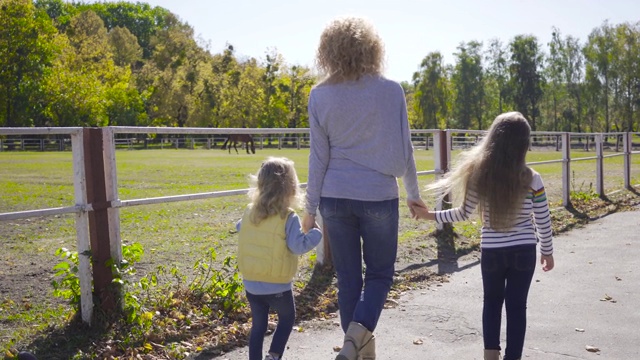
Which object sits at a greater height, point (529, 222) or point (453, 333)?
point (529, 222)

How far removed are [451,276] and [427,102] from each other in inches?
2794

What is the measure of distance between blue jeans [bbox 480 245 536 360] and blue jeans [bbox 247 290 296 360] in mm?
1213

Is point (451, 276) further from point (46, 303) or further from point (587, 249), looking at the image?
point (46, 303)

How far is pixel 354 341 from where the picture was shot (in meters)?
3.75

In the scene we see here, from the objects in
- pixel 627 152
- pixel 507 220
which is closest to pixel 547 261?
pixel 507 220

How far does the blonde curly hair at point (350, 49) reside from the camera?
12.8ft

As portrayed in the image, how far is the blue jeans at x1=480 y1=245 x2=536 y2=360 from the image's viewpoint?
4117 mm

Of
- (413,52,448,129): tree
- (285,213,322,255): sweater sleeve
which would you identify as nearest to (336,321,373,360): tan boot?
(285,213,322,255): sweater sleeve

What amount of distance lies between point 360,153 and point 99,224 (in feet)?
7.43

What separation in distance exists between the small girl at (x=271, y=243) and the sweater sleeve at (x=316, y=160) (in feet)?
0.81

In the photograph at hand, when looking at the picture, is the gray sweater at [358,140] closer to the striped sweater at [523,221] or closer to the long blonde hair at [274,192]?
the long blonde hair at [274,192]

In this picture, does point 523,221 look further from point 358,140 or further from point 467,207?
point 358,140

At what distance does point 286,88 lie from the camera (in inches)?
2672

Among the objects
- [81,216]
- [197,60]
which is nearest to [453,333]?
[81,216]
